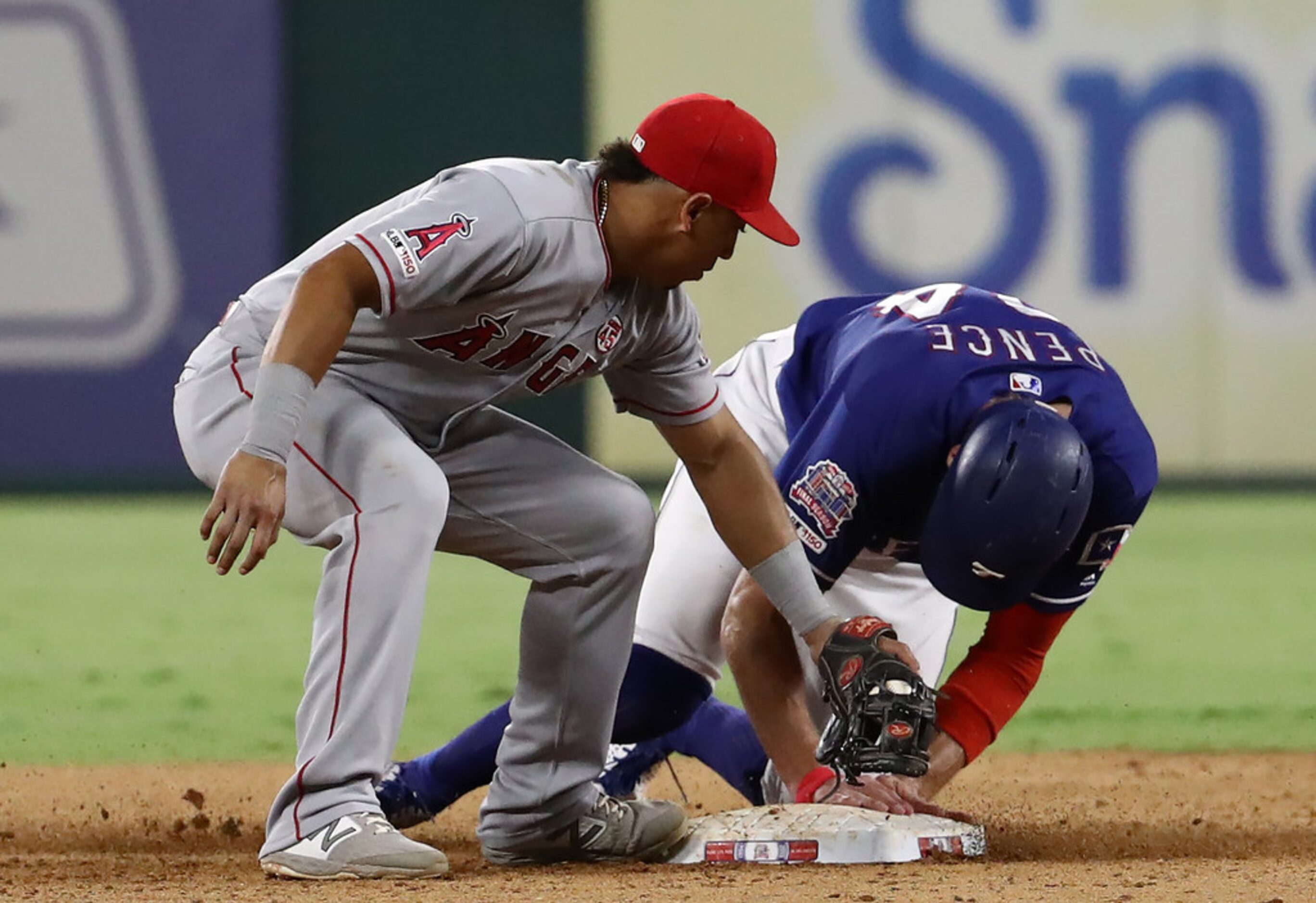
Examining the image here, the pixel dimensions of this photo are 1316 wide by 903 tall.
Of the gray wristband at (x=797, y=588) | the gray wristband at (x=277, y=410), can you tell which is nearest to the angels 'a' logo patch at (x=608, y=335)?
the gray wristband at (x=797, y=588)

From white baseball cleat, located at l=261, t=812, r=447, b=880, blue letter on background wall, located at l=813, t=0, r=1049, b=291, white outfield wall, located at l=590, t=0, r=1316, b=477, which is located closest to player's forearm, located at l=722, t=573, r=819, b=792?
white baseball cleat, located at l=261, t=812, r=447, b=880

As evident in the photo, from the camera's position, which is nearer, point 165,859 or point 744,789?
point 165,859

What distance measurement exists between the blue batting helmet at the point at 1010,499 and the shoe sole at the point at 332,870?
107cm

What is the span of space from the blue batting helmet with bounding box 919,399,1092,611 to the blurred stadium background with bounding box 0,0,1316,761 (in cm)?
830

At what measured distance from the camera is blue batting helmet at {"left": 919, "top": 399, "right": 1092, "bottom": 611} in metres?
3.43

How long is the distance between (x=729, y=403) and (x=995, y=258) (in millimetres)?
8252

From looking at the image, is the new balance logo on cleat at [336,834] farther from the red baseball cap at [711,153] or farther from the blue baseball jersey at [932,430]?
the red baseball cap at [711,153]

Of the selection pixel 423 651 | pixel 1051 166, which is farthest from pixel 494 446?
pixel 1051 166

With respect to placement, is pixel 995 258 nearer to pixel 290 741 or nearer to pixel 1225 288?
pixel 1225 288

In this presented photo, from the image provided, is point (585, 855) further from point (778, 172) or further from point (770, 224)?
point (778, 172)

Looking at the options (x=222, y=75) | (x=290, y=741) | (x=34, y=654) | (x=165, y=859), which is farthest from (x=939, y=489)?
(x=222, y=75)

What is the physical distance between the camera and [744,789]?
4.26 m

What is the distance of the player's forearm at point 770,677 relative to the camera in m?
3.83

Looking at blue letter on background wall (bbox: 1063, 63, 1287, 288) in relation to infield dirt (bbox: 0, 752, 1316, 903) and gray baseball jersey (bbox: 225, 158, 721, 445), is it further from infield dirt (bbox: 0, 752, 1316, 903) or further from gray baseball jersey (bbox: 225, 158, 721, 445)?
gray baseball jersey (bbox: 225, 158, 721, 445)
